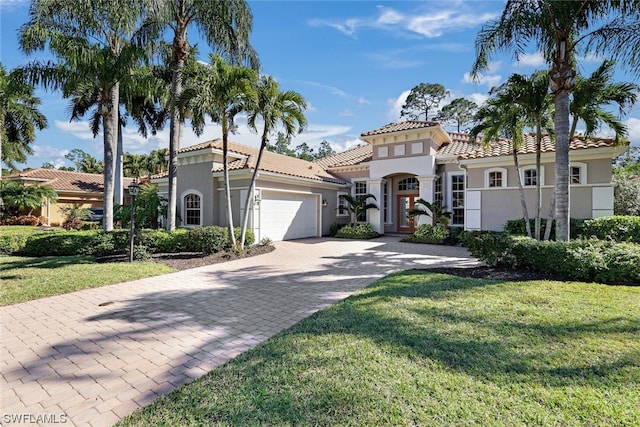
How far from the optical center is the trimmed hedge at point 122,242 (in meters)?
11.5

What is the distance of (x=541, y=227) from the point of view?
12.3m

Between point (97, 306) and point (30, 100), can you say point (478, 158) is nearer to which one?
point (97, 306)

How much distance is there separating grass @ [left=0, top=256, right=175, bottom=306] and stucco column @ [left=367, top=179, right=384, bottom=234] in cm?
1257

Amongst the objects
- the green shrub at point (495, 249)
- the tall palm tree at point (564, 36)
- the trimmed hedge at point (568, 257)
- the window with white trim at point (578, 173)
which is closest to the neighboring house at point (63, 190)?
the green shrub at point (495, 249)

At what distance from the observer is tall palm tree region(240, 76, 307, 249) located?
10.8 m

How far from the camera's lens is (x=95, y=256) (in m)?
11.2

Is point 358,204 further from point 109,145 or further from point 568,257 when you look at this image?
point 109,145

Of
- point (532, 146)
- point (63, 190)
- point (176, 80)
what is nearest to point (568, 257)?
point (532, 146)

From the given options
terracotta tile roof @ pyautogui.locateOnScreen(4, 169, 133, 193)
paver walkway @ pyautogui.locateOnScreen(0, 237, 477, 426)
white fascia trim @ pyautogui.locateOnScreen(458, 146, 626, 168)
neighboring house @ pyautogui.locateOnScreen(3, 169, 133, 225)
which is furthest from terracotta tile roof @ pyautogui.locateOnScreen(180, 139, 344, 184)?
terracotta tile roof @ pyautogui.locateOnScreen(4, 169, 133, 193)

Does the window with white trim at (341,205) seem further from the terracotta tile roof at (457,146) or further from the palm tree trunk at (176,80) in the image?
the palm tree trunk at (176,80)

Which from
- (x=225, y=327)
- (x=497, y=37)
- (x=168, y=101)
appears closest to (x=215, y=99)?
(x=168, y=101)

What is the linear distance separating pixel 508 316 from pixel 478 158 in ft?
35.3

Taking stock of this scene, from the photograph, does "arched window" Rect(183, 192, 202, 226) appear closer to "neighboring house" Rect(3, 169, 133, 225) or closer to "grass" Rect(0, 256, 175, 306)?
"grass" Rect(0, 256, 175, 306)

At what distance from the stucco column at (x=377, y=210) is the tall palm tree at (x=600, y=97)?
32.8 feet
